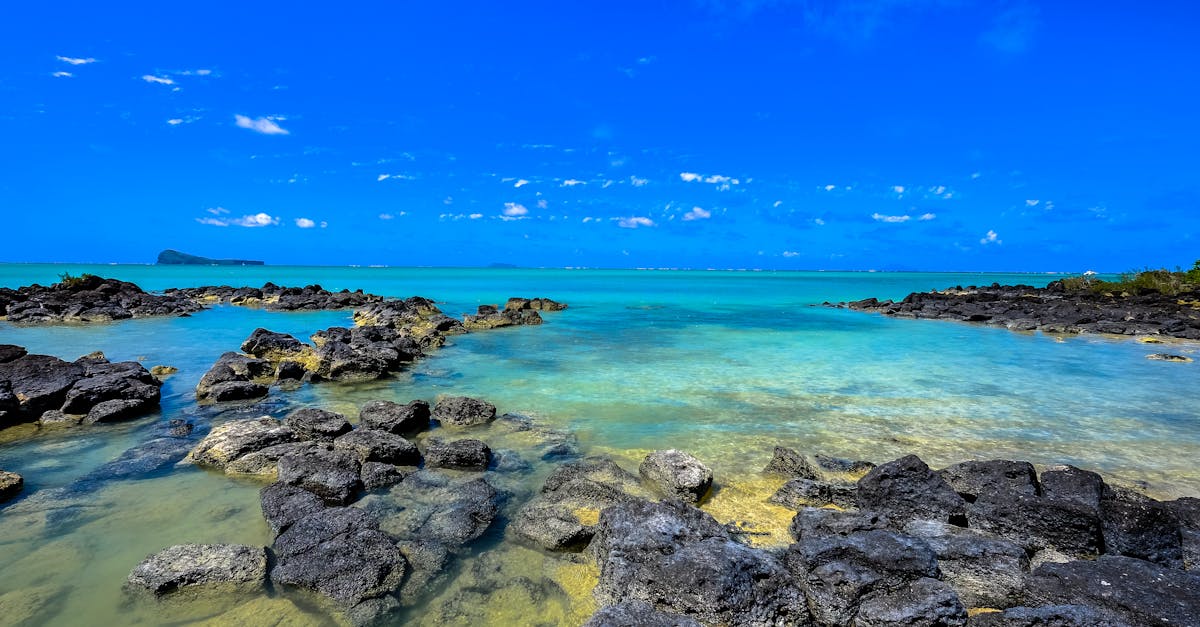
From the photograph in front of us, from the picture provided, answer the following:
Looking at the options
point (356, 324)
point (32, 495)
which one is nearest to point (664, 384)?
point (32, 495)

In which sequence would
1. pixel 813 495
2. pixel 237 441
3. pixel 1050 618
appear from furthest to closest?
pixel 237 441
pixel 813 495
pixel 1050 618

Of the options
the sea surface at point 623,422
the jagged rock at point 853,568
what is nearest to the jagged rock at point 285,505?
the sea surface at point 623,422

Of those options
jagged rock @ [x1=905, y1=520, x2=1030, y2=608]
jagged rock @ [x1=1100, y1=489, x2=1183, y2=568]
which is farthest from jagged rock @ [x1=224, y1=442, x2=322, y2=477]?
jagged rock @ [x1=1100, y1=489, x2=1183, y2=568]

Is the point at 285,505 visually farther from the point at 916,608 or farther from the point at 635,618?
the point at 916,608

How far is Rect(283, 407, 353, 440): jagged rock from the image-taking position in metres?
7.91

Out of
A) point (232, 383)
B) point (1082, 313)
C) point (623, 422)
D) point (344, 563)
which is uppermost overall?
point (1082, 313)

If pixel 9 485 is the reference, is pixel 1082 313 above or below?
above

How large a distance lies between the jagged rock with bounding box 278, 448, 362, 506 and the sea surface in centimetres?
45

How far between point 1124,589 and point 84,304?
1383 inches

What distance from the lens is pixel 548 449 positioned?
7926mm

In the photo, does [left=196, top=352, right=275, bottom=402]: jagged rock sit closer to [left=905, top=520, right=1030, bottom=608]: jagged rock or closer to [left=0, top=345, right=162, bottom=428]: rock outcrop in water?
[left=0, top=345, right=162, bottom=428]: rock outcrop in water

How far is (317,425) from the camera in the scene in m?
8.06

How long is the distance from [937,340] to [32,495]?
79.5 ft

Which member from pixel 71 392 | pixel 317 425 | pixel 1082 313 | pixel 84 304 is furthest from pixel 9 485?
pixel 1082 313
